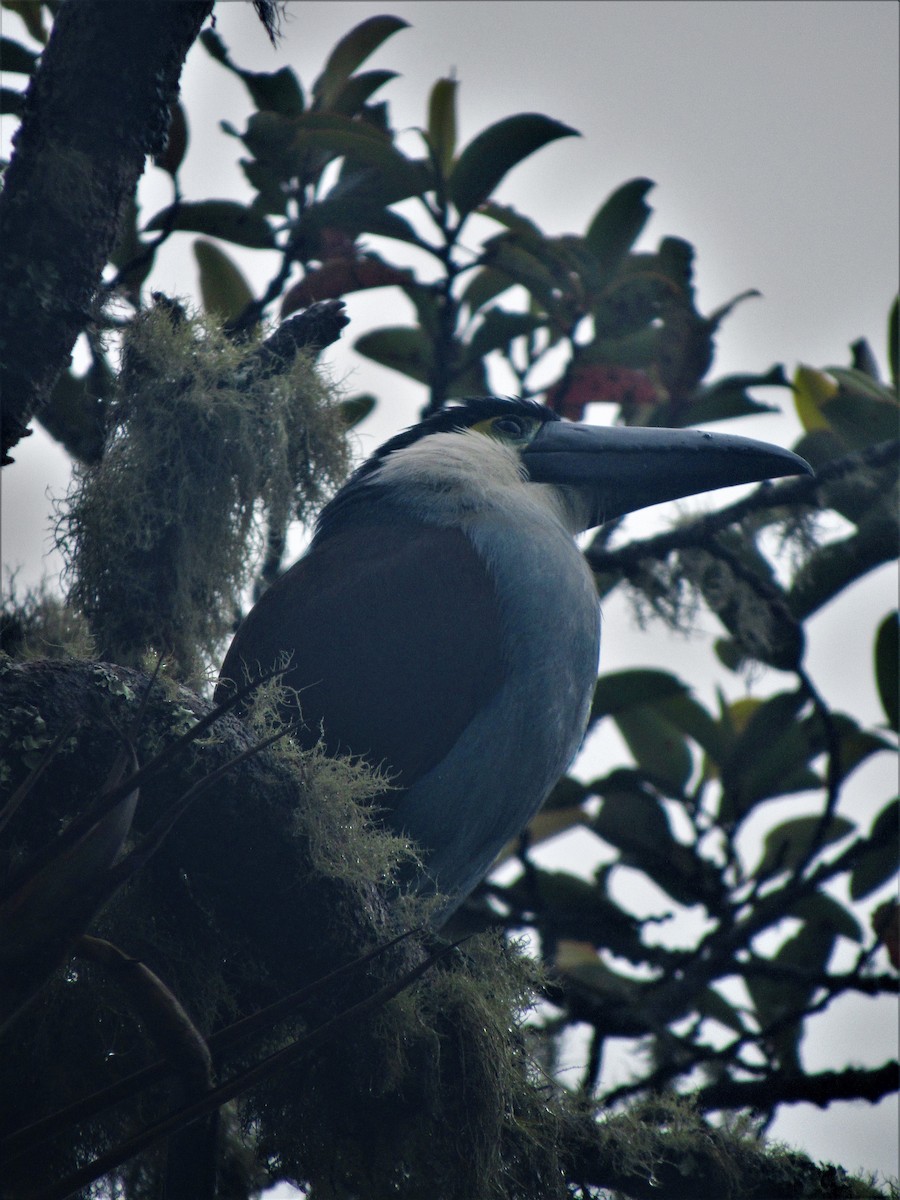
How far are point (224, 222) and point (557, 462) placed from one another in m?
1.21

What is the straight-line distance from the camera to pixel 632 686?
4.09 metres

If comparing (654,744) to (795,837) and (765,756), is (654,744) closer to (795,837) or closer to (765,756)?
(765,756)

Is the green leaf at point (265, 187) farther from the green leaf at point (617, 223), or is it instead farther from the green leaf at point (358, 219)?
the green leaf at point (617, 223)

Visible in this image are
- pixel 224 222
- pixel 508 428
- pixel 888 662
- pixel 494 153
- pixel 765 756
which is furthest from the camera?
pixel 765 756

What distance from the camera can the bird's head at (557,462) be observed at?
341cm

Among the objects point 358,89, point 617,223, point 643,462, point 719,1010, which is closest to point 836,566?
point 643,462

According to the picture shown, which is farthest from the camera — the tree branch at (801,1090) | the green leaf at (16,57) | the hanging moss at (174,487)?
the green leaf at (16,57)

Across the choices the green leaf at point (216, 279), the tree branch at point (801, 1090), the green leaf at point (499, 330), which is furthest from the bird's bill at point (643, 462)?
the tree branch at point (801, 1090)

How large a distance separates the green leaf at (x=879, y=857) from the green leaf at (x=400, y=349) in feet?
6.68

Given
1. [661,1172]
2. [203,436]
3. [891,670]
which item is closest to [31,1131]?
[661,1172]

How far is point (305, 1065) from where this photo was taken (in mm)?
2045

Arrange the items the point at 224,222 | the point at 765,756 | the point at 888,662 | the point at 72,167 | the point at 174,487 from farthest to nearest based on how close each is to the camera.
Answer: the point at 765,756 < the point at 888,662 < the point at 224,222 < the point at 174,487 < the point at 72,167

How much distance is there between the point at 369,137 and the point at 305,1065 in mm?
2466

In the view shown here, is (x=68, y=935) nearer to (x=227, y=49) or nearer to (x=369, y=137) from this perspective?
(x=369, y=137)
